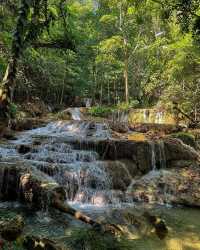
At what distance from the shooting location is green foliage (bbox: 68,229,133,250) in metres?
5.92

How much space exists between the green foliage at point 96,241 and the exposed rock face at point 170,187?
4320mm

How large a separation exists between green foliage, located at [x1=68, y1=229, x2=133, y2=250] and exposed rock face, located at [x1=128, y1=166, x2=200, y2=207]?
14.2 feet

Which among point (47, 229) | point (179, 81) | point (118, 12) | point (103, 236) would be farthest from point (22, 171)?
point (118, 12)

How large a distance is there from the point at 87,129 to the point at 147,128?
3.08 meters

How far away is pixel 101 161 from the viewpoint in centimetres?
1197

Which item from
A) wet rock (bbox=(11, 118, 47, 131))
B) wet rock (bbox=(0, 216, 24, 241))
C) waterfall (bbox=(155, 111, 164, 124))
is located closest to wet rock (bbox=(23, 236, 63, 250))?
wet rock (bbox=(0, 216, 24, 241))

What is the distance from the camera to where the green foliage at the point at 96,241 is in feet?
19.4

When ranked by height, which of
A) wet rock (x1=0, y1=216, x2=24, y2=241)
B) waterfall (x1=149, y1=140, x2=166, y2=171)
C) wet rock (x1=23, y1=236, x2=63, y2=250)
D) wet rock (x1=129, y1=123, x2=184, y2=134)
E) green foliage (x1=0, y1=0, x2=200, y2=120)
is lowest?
wet rock (x1=23, y1=236, x2=63, y2=250)

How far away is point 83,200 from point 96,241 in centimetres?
407

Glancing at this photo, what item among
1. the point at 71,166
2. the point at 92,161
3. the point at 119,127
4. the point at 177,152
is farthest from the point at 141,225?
the point at 119,127

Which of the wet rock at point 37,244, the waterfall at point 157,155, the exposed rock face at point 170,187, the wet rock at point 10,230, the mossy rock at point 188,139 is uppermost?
the mossy rock at point 188,139

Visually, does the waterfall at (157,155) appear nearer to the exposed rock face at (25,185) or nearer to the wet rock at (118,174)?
the wet rock at (118,174)

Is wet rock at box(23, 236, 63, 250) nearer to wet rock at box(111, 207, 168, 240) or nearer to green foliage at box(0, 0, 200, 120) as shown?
wet rock at box(111, 207, 168, 240)

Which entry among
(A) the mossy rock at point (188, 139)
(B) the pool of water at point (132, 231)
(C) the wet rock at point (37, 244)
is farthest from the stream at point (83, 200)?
(A) the mossy rock at point (188, 139)
